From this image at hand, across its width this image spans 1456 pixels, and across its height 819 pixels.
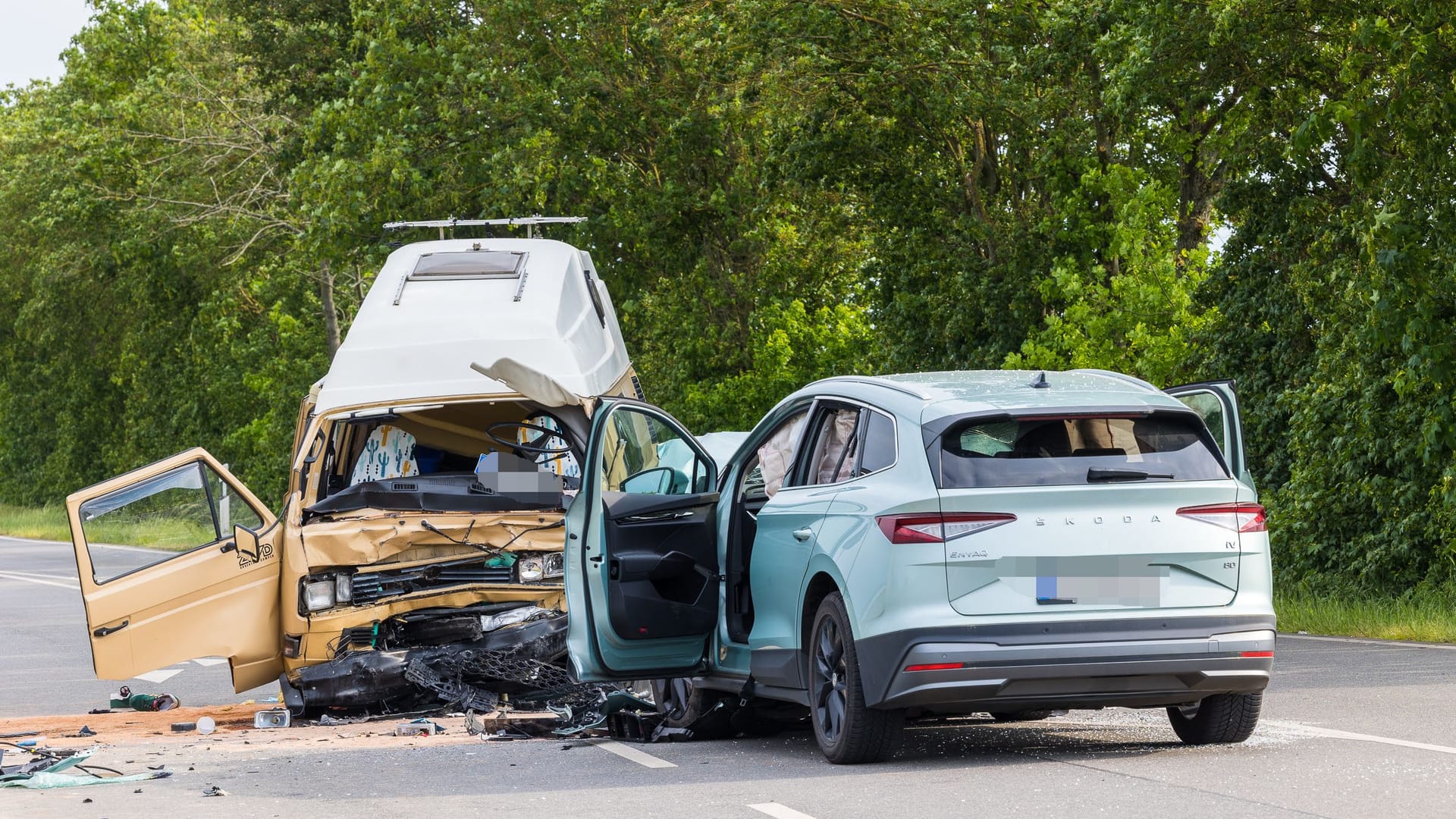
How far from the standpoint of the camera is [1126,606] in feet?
24.1

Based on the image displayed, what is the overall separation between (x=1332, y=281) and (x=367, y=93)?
1917cm

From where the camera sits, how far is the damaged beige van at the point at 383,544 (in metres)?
10.6

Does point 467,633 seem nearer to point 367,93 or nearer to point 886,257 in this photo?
point 886,257

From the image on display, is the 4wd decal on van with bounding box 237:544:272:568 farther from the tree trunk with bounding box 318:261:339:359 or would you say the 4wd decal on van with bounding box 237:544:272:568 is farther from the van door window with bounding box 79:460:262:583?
the tree trunk with bounding box 318:261:339:359

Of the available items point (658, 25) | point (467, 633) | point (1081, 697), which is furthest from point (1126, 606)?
point (658, 25)

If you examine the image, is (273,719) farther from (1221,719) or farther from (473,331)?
(1221,719)

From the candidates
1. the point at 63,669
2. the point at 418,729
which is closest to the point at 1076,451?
the point at 418,729

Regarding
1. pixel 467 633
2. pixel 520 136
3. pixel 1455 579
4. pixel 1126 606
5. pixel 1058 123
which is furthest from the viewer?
pixel 520 136

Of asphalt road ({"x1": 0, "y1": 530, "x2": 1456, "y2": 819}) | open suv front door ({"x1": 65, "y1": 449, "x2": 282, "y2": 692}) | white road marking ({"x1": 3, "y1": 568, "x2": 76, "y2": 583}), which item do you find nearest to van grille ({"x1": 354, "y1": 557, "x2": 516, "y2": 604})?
open suv front door ({"x1": 65, "y1": 449, "x2": 282, "y2": 692})

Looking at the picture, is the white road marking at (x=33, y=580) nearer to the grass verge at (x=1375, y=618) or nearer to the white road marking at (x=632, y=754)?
the grass verge at (x=1375, y=618)

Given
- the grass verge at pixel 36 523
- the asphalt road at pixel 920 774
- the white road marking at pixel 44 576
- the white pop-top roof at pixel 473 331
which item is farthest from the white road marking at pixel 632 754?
the grass verge at pixel 36 523

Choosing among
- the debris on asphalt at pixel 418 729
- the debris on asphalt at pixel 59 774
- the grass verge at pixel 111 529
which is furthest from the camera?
the grass verge at pixel 111 529

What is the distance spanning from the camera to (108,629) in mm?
10422

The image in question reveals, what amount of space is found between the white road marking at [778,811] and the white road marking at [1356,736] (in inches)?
117
